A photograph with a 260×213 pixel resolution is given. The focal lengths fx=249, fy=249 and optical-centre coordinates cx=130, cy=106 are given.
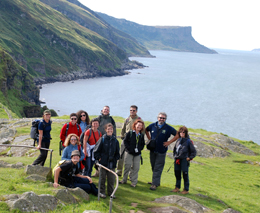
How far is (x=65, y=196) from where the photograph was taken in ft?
27.9

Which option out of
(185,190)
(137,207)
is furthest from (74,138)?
(185,190)

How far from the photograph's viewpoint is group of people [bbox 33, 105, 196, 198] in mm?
10156

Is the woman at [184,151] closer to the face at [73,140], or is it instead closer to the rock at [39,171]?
the face at [73,140]

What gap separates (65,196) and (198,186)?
971cm

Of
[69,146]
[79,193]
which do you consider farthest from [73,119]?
[79,193]

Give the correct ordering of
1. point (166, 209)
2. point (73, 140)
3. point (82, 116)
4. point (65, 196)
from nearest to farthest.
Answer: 1. point (65, 196)
2. point (166, 209)
3. point (73, 140)
4. point (82, 116)

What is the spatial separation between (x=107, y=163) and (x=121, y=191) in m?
1.69

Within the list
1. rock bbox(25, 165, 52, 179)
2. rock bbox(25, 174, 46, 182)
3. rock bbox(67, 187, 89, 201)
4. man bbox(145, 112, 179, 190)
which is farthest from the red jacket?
rock bbox(67, 187, 89, 201)

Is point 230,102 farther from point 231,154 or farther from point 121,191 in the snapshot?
point 121,191

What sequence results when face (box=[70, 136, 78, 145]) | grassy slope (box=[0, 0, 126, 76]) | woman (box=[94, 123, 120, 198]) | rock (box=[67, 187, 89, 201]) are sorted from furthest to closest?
grassy slope (box=[0, 0, 126, 76]), face (box=[70, 136, 78, 145]), woman (box=[94, 123, 120, 198]), rock (box=[67, 187, 89, 201])

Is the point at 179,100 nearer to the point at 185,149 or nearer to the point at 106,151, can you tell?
the point at 185,149

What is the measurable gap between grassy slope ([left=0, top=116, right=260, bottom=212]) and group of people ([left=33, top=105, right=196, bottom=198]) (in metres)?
0.79

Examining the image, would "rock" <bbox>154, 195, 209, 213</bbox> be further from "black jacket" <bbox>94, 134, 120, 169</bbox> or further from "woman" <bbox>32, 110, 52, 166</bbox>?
"woman" <bbox>32, 110, 52, 166</bbox>

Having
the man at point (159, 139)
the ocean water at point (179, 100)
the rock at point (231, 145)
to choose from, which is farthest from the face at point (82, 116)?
the ocean water at point (179, 100)
